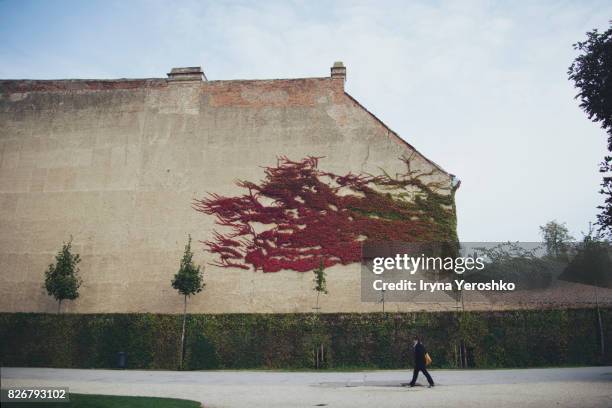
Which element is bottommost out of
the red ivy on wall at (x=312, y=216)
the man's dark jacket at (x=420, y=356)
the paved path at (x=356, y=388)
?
the paved path at (x=356, y=388)

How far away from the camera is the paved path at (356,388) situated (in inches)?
395

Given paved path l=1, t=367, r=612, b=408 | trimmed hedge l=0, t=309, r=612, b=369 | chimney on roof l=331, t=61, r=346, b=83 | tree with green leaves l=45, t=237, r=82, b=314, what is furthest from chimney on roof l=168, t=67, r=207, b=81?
paved path l=1, t=367, r=612, b=408

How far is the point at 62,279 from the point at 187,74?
12077mm

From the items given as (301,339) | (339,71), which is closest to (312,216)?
(301,339)

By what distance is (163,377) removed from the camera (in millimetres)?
15852

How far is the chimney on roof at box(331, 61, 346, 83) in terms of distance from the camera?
25328 millimetres

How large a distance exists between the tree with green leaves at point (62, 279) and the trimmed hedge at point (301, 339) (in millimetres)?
1593

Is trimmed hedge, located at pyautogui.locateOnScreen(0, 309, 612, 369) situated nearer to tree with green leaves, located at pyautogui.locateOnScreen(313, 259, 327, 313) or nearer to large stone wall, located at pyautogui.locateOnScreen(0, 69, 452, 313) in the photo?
tree with green leaves, located at pyautogui.locateOnScreen(313, 259, 327, 313)

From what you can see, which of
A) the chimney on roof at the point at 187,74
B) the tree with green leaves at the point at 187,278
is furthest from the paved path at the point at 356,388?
the chimney on roof at the point at 187,74

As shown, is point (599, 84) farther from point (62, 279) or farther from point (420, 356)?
point (62, 279)

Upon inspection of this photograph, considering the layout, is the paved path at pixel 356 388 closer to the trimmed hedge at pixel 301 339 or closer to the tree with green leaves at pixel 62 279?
the trimmed hedge at pixel 301 339

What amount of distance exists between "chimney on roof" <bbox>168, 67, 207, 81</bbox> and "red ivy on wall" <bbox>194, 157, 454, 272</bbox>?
6.56 metres

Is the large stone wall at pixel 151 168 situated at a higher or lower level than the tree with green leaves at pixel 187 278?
higher

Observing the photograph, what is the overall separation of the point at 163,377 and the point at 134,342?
398 centimetres
